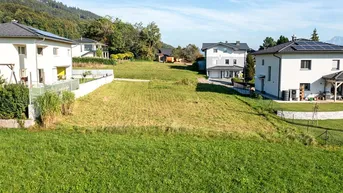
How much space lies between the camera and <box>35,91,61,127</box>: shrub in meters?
12.9

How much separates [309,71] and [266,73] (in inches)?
171

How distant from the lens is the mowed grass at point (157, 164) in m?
7.70

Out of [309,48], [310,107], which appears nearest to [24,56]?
[310,107]

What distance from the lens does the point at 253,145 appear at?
11344 mm

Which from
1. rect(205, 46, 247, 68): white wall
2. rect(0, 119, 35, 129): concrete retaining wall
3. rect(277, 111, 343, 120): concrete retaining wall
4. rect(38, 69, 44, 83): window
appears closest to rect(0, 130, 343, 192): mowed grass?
rect(0, 119, 35, 129): concrete retaining wall

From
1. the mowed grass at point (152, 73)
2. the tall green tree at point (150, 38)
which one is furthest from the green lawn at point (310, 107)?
the tall green tree at point (150, 38)

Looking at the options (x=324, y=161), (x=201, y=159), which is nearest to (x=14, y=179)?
(x=201, y=159)

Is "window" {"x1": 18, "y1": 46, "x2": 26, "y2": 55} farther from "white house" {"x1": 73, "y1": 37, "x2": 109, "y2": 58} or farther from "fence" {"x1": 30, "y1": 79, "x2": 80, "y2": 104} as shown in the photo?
"white house" {"x1": 73, "y1": 37, "x2": 109, "y2": 58}

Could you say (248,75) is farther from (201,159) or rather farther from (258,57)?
(201,159)

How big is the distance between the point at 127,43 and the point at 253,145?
2677 inches

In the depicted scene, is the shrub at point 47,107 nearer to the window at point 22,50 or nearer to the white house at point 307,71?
the window at point 22,50

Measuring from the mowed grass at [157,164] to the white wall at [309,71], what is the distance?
14252 millimetres

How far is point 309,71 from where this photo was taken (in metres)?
24.3

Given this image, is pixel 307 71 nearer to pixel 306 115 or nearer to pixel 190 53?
pixel 306 115
